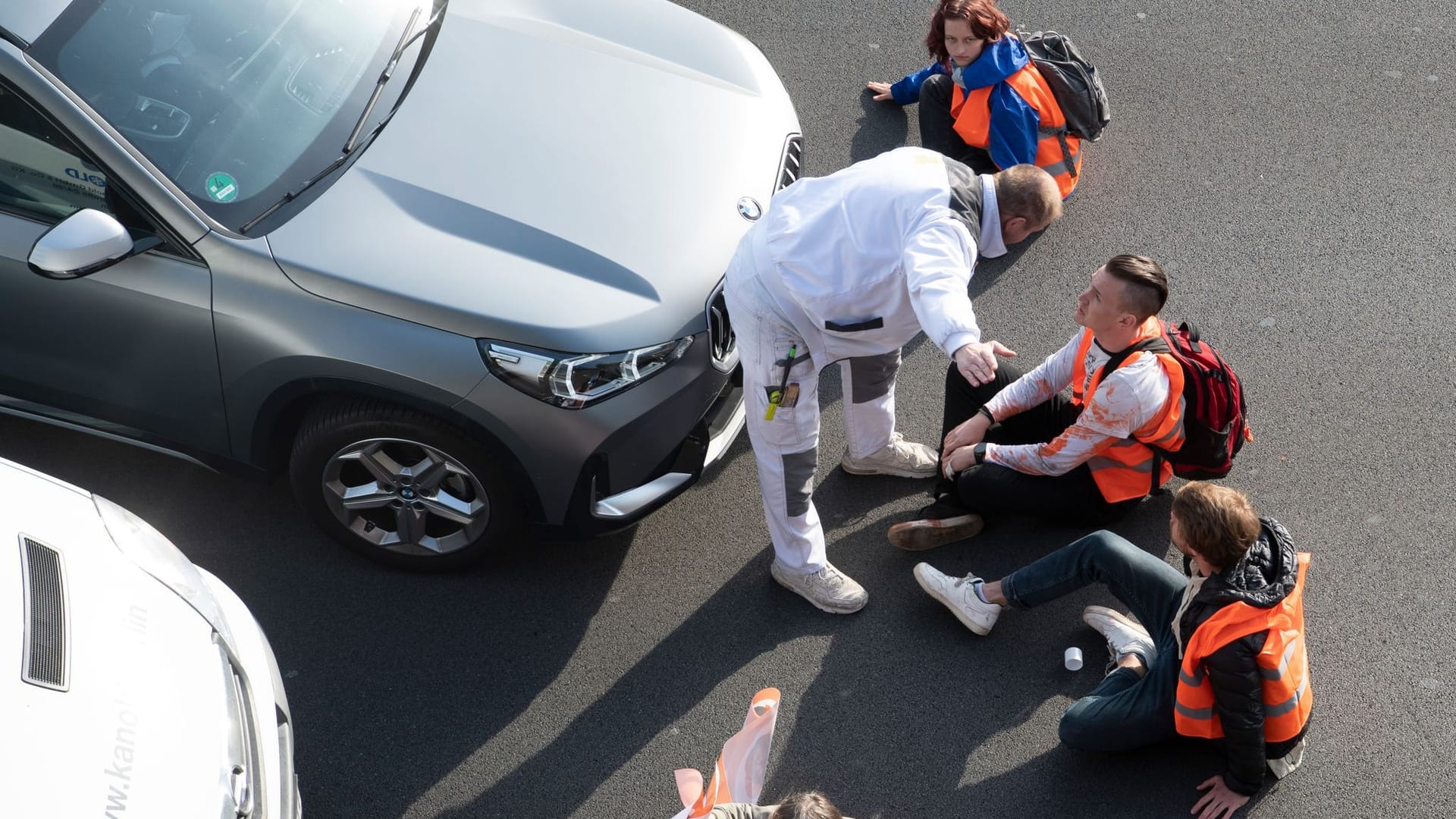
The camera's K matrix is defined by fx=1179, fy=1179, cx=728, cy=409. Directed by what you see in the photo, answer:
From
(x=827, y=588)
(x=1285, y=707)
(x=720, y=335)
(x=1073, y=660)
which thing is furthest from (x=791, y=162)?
(x=1285, y=707)

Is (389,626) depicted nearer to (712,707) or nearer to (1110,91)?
(712,707)

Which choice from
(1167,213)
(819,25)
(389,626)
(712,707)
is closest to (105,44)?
(389,626)

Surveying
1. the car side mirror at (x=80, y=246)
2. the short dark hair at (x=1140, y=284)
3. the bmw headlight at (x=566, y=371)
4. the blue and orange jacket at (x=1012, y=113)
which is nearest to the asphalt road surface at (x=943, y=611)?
the blue and orange jacket at (x=1012, y=113)

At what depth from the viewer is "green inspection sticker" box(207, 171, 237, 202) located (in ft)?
12.0

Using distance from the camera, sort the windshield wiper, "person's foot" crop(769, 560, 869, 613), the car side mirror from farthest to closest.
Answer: "person's foot" crop(769, 560, 869, 613), the windshield wiper, the car side mirror

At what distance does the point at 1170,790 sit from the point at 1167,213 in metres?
3.00

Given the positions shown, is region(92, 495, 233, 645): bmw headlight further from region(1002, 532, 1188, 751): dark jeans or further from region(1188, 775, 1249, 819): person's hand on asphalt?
region(1188, 775, 1249, 819): person's hand on asphalt

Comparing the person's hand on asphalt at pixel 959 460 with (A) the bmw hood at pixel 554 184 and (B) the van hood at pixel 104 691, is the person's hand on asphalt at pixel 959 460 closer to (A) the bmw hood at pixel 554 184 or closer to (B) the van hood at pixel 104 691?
(A) the bmw hood at pixel 554 184

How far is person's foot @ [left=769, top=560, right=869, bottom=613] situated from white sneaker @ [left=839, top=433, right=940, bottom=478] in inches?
22.2

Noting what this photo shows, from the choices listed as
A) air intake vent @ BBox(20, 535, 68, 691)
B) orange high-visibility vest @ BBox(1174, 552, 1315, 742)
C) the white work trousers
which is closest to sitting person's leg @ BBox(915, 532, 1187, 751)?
orange high-visibility vest @ BBox(1174, 552, 1315, 742)

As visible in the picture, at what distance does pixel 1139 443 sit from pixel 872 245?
1345 millimetres

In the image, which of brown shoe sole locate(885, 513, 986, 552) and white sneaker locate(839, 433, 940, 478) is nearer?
brown shoe sole locate(885, 513, 986, 552)

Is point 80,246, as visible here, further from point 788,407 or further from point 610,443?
point 788,407

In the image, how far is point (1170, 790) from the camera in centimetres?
381
